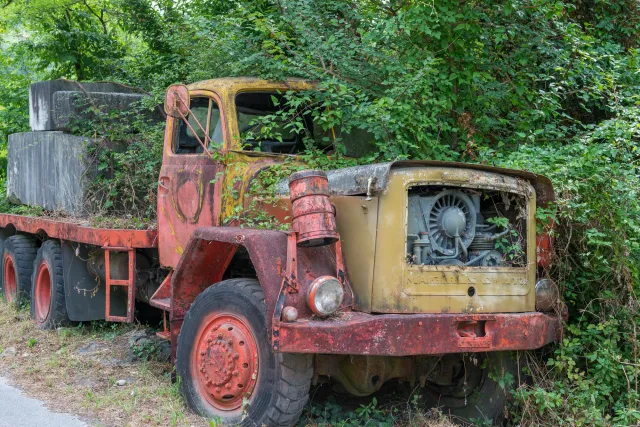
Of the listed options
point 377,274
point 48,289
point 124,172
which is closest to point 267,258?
point 377,274

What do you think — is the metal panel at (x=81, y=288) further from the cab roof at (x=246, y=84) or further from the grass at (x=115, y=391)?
the cab roof at (x=246, y=84)

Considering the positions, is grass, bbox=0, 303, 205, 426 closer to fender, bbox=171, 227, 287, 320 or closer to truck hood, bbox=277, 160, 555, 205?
fender, bbox=171, 227, 287, 320

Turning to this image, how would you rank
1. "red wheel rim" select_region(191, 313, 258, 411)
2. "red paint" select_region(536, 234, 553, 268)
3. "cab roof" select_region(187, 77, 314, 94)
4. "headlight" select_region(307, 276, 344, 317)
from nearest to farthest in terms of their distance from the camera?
"headlight" select_region(307, 276, 344, 317), "red wheel rim" select_region(191, 313, 258, 411), "red paint" select_region(536, 234, 553, 268), "cab roof" select_region(187, 77, 314, 94)

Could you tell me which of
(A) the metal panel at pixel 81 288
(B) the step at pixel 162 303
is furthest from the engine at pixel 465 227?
(A) the metal panel at pixel 81 288

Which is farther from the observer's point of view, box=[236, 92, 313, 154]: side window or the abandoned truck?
box=[236, 92, 313, 154]: side window

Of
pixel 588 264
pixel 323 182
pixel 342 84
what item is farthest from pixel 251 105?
pixel 588 264

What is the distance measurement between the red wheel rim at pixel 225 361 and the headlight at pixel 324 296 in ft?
1.81

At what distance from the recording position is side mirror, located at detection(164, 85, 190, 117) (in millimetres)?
5531

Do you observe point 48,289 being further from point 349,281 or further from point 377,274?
point 377,274

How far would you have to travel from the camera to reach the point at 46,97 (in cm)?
848

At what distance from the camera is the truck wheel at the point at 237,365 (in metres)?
4.33

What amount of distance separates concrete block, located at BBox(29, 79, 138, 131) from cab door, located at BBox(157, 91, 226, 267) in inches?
111

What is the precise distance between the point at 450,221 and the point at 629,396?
1.62m

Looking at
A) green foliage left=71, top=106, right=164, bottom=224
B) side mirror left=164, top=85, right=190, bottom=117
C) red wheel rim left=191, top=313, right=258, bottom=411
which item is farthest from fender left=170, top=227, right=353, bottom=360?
green foliage left=71, top=106, right=164, bottom=224
